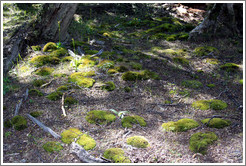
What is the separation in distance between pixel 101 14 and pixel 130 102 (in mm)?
9260

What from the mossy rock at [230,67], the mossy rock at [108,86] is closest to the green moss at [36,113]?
the mossy rock at [108,86]

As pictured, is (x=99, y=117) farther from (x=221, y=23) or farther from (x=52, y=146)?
(x=221, y=23)

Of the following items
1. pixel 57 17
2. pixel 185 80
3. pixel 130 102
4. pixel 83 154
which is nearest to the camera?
pixel 83 154

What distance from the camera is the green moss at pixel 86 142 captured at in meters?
4.19

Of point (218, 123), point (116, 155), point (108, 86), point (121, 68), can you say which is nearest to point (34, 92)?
point (108, 86)

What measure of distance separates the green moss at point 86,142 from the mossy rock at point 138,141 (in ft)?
2.21

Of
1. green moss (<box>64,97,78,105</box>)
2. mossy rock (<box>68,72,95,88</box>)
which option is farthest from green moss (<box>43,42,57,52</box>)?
green moss (<box>64,97,78,105</box>)

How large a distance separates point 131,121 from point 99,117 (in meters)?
0.73

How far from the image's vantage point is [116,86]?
634 centimetres

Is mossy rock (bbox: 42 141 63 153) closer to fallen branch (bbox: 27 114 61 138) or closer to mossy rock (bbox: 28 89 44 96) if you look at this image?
fallen branch (bbox: 27 114 61 138)

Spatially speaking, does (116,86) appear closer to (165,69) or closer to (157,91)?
(157,91)

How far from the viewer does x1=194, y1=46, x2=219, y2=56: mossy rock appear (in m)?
8.60

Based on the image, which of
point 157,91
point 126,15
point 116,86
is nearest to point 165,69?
point 157,91

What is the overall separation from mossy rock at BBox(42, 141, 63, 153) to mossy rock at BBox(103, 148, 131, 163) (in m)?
0.88
